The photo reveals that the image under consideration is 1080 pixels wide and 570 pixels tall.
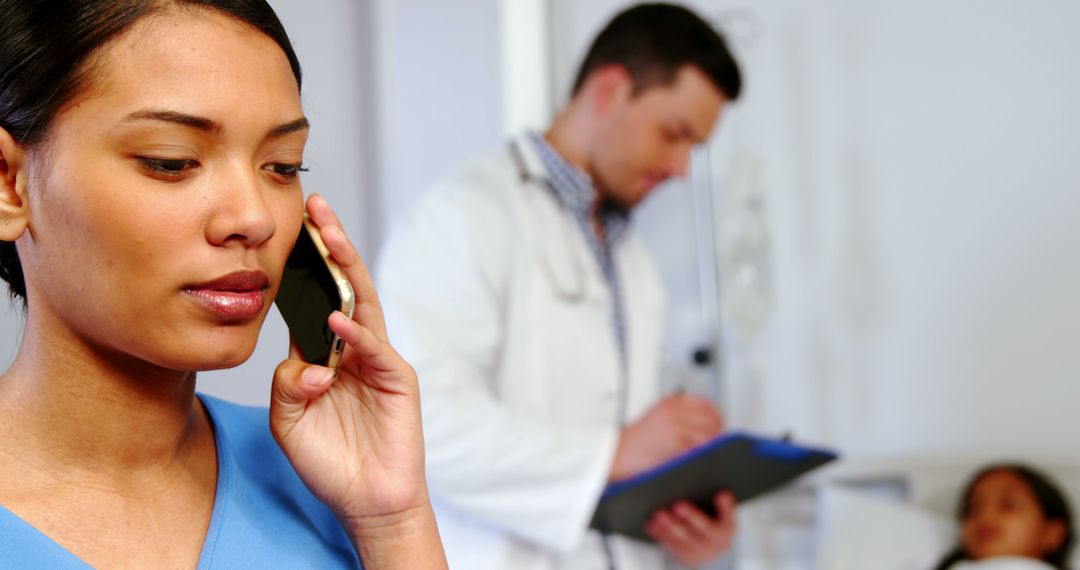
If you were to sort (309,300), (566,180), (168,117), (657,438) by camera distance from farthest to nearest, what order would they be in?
(566,180)
(657,438)
(309,300)
(168,117)

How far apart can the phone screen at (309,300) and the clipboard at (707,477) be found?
84cm

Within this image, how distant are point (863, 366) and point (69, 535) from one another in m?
2.52

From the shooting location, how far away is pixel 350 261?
33.8 inches

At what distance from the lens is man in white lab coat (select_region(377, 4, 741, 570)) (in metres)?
1.65

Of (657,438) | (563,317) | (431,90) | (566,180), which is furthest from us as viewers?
(431,90)

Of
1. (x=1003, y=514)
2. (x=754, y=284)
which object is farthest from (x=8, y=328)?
(x=1003, y=514)

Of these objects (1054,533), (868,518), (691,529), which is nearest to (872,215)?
(868,518)

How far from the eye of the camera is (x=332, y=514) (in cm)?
88

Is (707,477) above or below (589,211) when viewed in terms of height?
below

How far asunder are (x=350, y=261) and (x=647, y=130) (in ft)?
4.08

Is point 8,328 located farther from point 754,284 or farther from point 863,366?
point 863,366

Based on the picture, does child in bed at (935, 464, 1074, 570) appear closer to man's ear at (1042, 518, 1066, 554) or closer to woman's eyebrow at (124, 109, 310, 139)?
man's ear at (1042, 518, 1066, 554)

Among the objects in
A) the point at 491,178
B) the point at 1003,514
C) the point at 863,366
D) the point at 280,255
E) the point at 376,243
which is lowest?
the point at 1003,514

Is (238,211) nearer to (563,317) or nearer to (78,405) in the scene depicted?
(78,405)
